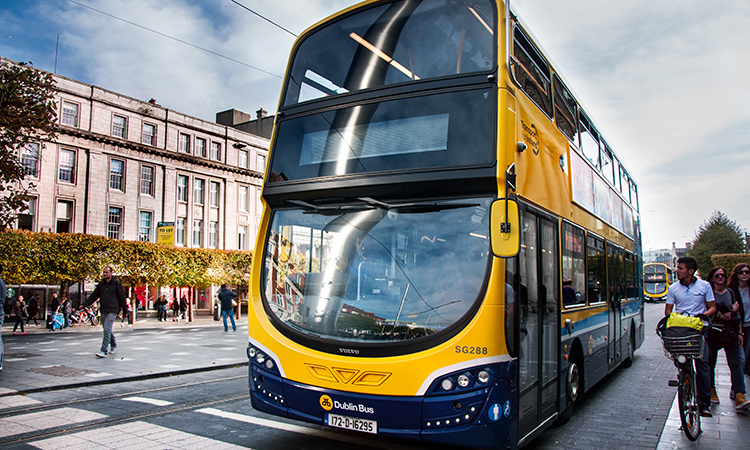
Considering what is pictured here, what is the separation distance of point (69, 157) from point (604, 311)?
3479cm

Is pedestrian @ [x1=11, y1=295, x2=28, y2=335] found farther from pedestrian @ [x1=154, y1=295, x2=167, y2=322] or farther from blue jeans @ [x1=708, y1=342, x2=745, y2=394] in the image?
blue jeans @ [x1=708, y1=342, x2=745, y2=394]

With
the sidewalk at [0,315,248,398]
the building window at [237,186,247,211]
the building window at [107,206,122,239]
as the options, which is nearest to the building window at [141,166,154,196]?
the building window at [107,206,122,239]

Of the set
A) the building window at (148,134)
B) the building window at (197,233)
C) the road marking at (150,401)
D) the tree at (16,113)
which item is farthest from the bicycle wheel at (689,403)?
the building window at (197,233)

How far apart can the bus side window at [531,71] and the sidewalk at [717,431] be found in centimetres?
380

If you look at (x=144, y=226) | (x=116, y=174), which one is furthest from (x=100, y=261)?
(x=116, y=174)

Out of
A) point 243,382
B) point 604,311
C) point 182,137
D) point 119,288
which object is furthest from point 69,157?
point 604,311

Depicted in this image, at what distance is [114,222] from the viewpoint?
3650 centimetres

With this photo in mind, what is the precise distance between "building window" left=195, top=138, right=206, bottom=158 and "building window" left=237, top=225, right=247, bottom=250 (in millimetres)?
6773

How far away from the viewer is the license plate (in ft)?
14.4

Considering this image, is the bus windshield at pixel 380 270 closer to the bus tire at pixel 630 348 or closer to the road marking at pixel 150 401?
the road marking at pixel 150 401

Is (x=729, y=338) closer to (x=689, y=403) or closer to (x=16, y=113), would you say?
(x=689, y=403)

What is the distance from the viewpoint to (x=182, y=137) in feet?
136

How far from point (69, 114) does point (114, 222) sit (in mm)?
7358

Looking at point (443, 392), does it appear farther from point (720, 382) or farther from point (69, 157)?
point (69, 157)
